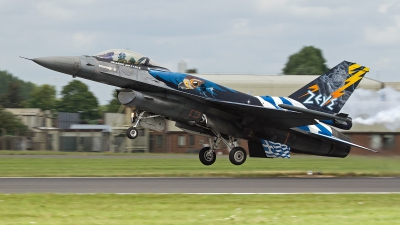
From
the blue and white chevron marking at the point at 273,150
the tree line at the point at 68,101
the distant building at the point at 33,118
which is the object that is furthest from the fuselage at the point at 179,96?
the tree line at the point at 68,101

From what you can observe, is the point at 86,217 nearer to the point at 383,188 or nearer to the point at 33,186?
the point at 33,186

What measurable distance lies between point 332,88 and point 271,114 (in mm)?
3262

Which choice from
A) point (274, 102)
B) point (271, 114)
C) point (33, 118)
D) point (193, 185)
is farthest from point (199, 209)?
point (33, 118)

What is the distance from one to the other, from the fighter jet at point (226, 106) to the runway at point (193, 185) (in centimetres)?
276

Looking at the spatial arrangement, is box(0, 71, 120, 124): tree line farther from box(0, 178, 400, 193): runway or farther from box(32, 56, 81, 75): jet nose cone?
box(0, 178, 400, 193): runway

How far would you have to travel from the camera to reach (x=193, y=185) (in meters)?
18.3

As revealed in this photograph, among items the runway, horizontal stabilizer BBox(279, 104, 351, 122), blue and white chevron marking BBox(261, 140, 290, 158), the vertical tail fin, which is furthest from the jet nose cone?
the vertical tail fin

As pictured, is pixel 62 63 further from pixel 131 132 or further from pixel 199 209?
pixel 199 209

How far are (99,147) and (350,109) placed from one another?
3094cm

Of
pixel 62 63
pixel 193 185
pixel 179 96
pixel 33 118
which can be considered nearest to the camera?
pixel 193 185

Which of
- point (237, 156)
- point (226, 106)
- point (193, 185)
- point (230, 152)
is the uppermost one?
point (226, 106)

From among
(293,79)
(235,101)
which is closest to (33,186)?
(235,101)

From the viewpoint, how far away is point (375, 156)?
25.3m

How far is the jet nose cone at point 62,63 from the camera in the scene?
68.1 feet
